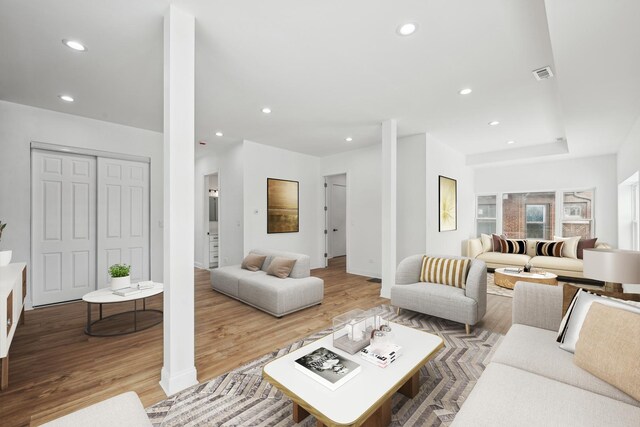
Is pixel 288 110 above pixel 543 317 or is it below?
above

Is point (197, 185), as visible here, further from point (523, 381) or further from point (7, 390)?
point (523, 381)

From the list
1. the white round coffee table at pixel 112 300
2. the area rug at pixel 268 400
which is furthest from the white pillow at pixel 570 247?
the white round coffee table at pixel 112 300

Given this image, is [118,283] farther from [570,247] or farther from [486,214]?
[486,214]

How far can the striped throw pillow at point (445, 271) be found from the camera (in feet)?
10.7

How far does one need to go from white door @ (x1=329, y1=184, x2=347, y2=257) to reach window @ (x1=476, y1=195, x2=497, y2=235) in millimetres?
3580

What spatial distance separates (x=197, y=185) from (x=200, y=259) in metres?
1.76

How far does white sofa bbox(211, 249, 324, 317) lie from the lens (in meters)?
3.43

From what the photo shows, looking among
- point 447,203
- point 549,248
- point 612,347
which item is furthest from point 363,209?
point 612,347

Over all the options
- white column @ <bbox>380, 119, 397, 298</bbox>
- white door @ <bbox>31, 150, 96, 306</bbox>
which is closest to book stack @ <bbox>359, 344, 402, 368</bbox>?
white column @ <bbox>380, 119, 397, 298</bbox>

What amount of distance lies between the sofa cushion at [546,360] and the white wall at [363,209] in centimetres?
369

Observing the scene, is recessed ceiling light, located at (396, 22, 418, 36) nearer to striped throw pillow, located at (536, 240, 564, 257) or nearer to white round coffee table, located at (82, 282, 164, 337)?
white round coffee table, located at (82, 282, 164, 337)

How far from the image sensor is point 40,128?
377 cm

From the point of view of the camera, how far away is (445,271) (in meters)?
3.38

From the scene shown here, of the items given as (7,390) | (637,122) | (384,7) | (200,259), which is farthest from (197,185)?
(637,122)
